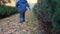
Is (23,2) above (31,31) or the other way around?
above

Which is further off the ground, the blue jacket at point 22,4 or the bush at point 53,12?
the bush at point 53,12

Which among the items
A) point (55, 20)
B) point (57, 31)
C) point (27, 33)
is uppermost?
point (55, 20)

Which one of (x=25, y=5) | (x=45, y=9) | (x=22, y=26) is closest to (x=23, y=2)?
(x=25, y=5)

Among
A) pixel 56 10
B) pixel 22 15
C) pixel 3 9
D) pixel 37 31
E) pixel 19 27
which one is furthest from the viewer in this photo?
pixel 3 9

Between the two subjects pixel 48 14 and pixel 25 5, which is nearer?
pixel 48 14

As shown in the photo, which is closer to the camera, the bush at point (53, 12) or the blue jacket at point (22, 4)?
the bush at point (53, 12)

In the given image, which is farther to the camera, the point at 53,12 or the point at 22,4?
the point at 22,4

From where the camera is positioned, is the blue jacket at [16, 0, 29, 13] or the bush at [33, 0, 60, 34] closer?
the bush at [33, 0, 60, 34]

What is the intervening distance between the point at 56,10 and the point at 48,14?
0.55m

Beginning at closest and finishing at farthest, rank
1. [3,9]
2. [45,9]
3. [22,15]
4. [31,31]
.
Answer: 1. [45,9]
2. [31,31]
3. [22,15]
4. [3,9]

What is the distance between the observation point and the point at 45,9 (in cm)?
529

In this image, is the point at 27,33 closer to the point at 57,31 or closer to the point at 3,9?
the point at 57,31

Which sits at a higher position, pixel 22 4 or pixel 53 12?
pixel 53 12

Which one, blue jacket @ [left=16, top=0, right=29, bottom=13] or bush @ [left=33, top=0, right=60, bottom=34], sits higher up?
bush @ [left=33, top=0, right=60, bottom=34]
